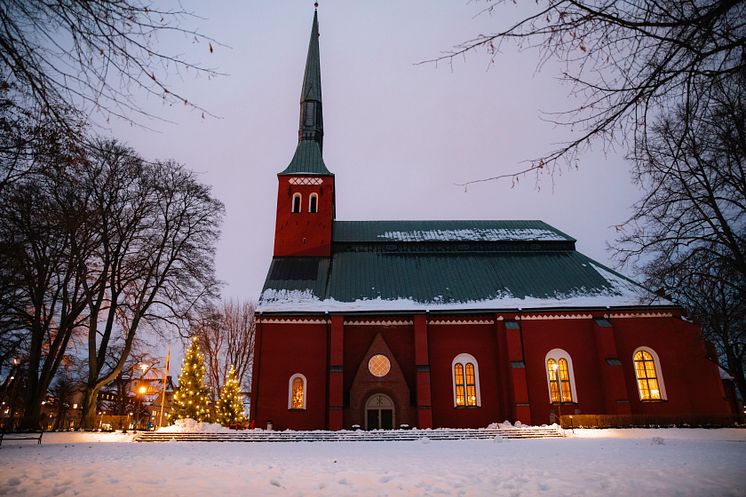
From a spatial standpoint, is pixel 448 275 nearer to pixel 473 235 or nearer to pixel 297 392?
pixel 473 235

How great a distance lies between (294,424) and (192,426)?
5350 millimetres

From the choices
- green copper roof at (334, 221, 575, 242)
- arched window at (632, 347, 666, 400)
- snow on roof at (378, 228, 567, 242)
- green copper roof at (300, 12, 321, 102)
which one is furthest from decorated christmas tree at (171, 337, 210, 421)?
arched window at (632, 347, 666, 400)

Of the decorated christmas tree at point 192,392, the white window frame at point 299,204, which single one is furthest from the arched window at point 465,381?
the white window frame at point 299,204

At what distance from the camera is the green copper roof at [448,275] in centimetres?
2552

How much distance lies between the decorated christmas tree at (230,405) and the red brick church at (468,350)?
294cm

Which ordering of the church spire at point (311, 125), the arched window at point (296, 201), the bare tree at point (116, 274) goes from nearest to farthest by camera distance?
1. the bare tree at point (116, 274)
2. the arched window at point (296, 201)
3. the church spire at point (311, 125)

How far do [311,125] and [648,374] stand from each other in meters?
27.4

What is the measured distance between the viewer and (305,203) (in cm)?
3067

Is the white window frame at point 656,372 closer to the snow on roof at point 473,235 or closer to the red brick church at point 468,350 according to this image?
the red brick church at point 468,350

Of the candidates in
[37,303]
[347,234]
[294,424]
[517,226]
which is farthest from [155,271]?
[517,226]

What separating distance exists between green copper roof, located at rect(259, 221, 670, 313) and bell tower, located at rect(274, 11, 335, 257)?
919 mm

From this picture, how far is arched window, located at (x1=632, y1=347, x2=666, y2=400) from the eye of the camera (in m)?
23.5

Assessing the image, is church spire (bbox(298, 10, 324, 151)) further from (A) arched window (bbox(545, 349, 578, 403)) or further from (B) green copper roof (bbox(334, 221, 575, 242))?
(A) arched window (bbox(545, 349, 578, 403))

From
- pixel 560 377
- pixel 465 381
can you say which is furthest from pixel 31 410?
pixel 560 377
